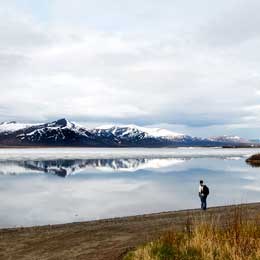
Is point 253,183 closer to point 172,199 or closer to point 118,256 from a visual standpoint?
point 172,199

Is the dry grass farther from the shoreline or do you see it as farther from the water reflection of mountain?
the water reflection of mountain

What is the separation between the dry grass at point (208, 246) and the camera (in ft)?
40.7

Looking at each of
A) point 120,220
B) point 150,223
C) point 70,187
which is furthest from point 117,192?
point 150,223

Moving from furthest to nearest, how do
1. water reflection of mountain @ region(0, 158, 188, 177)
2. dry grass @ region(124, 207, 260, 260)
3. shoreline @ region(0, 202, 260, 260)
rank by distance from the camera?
1. water reflection of mountain @ region(0, 158, 188, 177)
2. shoreline @ region(0, 202, 260, 260)
3. dry grass @ region(124, 207, 260, 260)

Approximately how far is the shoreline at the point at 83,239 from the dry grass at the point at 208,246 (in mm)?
1351

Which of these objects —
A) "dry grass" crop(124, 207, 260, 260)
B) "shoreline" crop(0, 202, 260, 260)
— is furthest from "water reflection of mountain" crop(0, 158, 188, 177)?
"dry grass" crop(124, 207, 260, 260)

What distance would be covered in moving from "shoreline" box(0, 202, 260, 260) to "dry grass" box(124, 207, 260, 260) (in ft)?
4.43

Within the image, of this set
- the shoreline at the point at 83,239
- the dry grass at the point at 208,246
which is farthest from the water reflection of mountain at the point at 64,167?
the dry grass at the point at 208,246

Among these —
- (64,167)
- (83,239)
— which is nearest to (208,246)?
(83,239)

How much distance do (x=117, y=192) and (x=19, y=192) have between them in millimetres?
8401

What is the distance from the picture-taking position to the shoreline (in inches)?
603

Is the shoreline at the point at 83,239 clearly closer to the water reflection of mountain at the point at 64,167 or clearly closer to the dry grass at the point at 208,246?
the dry grass at the point at 208,246

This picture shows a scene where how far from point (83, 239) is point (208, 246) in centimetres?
615

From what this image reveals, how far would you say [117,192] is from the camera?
42.4m
